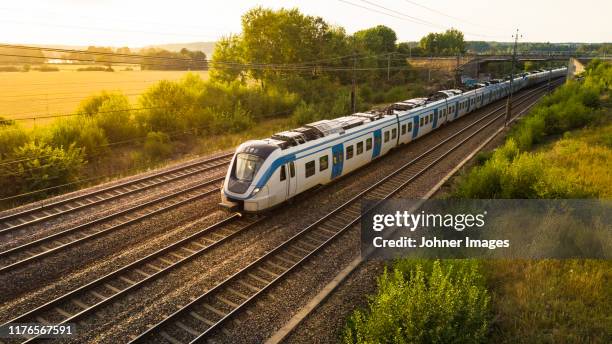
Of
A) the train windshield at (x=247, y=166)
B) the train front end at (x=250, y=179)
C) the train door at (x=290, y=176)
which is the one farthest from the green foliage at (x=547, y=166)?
the train windshield at (x=247, y=166)

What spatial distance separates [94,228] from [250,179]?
6094 millimetres

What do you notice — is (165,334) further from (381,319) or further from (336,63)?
(336,63)

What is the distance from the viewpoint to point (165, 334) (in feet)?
30.7

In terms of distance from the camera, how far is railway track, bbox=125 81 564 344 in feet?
31.1

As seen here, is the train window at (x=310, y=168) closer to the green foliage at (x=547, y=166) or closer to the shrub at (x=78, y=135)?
the green foliage at (x=547, y=166)

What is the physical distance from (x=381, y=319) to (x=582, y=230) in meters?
8.39

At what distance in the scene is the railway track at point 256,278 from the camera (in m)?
9.47

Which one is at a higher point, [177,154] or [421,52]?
[421,52]

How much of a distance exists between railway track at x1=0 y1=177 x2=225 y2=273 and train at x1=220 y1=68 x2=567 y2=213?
310 centimetres

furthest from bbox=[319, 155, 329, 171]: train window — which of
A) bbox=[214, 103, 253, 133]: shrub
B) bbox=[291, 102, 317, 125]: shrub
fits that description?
bbox=[291, 102, 317, 125]: shrub

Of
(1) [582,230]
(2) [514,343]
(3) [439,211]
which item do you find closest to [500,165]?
(3) [439,211]

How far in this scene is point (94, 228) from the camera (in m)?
14.6

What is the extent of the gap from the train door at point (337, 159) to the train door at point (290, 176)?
10.1 ft

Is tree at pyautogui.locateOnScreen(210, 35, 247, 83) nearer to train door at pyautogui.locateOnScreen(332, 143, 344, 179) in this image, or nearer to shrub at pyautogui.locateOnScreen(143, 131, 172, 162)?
shrub at pyautogui.locateOnScreen(143, 131, 172, 162)
